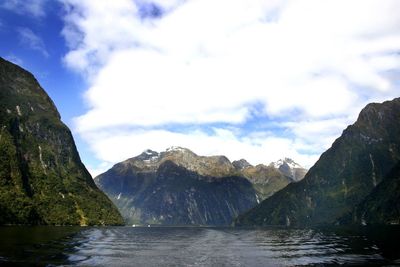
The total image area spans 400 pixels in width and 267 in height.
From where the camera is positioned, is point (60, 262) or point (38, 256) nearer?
point (60, 262)

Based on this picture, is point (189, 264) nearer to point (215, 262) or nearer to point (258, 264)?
point (215, 262)

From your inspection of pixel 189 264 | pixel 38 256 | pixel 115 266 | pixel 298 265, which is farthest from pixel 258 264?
pixel 38 256

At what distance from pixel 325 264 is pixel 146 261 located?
3683 cm

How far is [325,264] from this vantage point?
3297 inches

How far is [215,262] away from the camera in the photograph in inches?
3647

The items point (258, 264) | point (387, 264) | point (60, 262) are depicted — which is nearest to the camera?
point (387, 264)

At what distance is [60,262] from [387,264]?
195 ft

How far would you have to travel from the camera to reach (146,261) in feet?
306

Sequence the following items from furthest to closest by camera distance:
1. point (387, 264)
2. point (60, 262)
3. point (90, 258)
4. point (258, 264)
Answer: point (90, 258) < point (258, 264) < point (60, 262) < point (387, 264)

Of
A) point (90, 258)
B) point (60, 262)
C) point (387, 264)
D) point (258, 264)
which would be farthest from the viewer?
point (90, 258)

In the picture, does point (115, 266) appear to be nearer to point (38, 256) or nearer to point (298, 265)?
point (38, 256)

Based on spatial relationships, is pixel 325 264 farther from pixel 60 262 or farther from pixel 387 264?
pixel 60 262

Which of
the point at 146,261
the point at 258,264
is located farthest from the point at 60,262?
the point at 258,264

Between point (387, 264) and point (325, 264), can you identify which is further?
point (325, 264)
